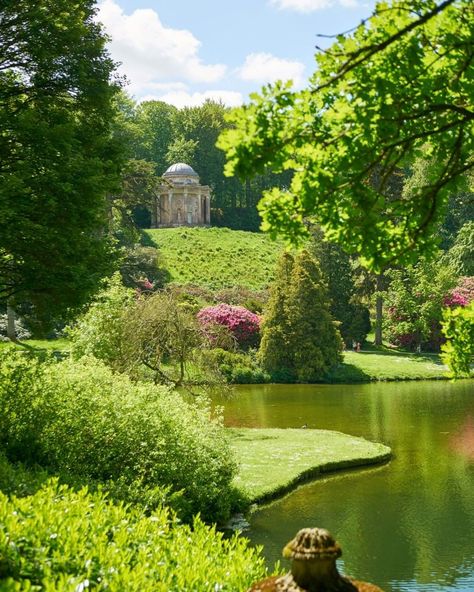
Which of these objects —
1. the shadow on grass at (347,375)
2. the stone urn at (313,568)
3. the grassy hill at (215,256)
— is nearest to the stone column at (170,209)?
the grassy hill at (215,256)

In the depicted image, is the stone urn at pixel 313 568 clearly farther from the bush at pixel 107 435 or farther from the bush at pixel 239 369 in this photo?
the bush at pixel 239 369

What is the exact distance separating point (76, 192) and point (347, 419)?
16.4m

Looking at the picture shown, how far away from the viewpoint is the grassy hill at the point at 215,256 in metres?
65.2

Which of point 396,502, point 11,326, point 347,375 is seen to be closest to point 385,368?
point 347,375

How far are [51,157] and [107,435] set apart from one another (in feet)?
20.0

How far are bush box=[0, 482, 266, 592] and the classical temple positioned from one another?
80.3 m

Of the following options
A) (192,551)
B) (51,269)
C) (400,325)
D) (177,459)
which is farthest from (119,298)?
(400,325)

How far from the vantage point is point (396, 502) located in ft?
53.7

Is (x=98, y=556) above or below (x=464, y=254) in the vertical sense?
below

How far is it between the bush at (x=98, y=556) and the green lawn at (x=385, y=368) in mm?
36138

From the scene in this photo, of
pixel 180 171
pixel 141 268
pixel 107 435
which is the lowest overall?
pixel 107 435

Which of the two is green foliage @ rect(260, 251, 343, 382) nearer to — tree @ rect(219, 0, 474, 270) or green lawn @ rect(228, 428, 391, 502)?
Result: green lawn @ rect(228, 428, 391, 502)

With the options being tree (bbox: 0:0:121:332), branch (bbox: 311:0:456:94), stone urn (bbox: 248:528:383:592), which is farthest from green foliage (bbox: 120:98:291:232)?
stone urn (bbox: 248:528:383:592)

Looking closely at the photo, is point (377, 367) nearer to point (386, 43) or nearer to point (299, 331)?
point (299, 331)
